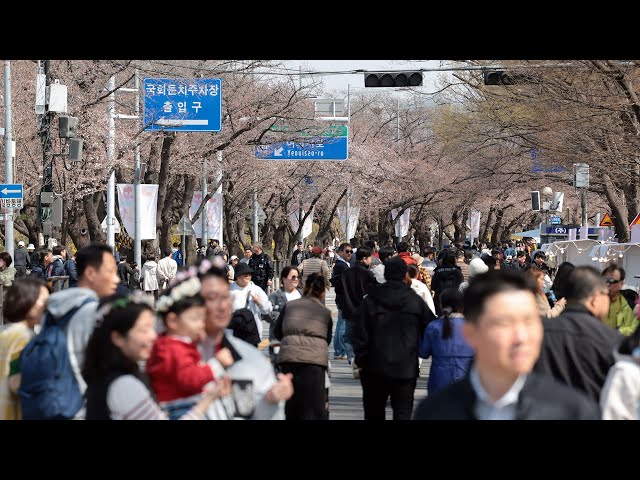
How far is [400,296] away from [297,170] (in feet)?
129

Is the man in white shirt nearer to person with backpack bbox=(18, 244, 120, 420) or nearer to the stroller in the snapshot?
the stroller

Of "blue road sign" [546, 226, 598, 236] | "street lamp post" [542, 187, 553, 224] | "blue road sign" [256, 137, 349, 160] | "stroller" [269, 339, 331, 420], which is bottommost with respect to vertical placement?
"stroller" [269, 339, 331, 420]

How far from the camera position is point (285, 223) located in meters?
54.3

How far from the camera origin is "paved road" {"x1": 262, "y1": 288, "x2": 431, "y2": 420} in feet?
37.6

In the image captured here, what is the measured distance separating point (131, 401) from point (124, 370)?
0.15 metres

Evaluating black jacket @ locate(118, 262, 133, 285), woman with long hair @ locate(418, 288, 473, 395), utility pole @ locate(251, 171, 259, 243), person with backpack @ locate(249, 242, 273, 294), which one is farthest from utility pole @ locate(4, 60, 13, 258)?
utility pole @ locate(251, 171, 259, 243)

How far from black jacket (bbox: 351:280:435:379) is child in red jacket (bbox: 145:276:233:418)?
3858 mm

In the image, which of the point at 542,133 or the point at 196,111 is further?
the point at 542,133

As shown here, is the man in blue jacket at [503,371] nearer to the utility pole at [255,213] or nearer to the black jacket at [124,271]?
the black jacket at [124,271]

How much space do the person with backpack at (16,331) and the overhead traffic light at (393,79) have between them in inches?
499

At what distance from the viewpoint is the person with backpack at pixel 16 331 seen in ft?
19.5

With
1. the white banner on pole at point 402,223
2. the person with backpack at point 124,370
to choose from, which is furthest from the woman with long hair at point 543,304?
the white banner on pole at point 402,223
